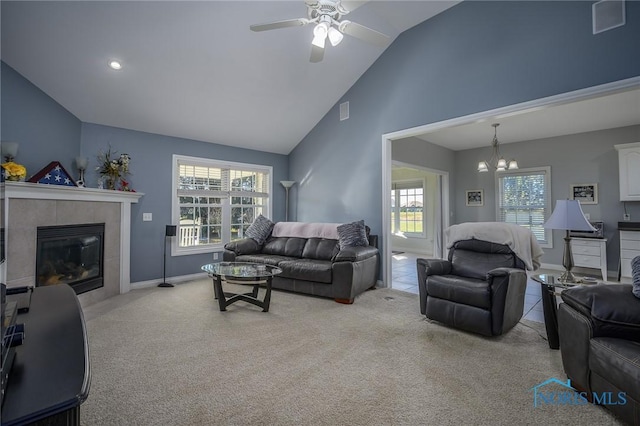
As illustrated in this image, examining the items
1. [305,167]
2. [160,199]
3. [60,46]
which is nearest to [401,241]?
Answer: [305,167]

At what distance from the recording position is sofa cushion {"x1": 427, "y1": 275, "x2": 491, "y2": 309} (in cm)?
266

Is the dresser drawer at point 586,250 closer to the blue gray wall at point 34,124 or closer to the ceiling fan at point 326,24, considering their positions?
the ceiling fan at point 326,24

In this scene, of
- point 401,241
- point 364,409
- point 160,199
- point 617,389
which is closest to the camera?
point 617,389

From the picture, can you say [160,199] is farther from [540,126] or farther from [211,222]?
[540,126]

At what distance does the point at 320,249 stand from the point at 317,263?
0.54 m

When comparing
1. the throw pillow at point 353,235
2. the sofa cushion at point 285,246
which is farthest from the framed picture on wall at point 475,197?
the sofa cushion at point 285,246

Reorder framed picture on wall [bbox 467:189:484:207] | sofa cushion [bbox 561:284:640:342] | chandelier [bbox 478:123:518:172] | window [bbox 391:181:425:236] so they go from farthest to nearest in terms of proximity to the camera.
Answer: window [bbox 391:181:425:236] < framed picture on wall [bbox 467:189:484:207] < chandelier [bbox 478:123:518:172] < sofa cushion [bbox 561:284:640:342]

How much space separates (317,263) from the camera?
4.06 m

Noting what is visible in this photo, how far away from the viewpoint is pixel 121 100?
12.8 feet

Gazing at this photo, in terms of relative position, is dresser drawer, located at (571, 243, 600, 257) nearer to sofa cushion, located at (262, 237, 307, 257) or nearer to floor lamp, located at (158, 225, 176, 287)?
sofa cushion, located at (262, 237, 307, 257)

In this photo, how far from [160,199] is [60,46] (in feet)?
7.39

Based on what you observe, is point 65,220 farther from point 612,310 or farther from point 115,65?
point 612,310

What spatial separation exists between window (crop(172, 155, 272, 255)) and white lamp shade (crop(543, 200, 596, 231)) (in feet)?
15.5

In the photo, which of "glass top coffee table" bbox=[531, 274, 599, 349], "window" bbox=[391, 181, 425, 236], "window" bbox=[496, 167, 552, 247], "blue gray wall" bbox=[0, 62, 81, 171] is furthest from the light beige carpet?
"window" bbox=[391, 181, 425, 236]
